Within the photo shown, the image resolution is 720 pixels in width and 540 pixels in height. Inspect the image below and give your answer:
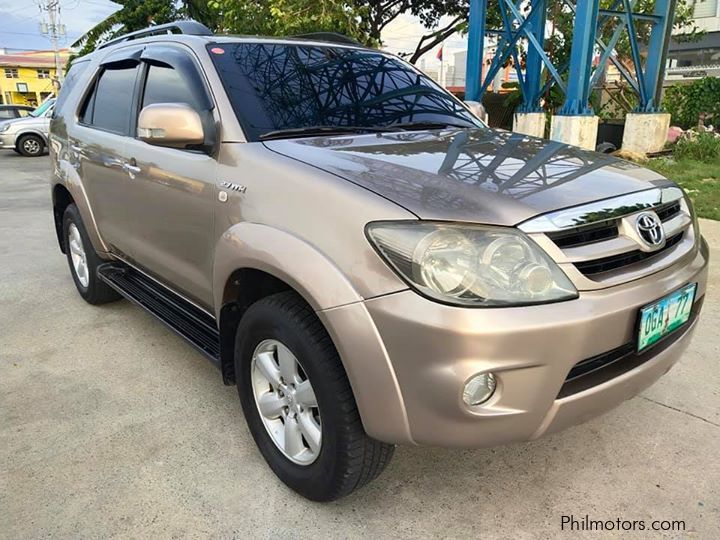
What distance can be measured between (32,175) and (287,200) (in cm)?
1290

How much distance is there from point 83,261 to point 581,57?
24.5 ft

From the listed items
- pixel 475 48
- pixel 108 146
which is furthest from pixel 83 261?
pixel 475 48

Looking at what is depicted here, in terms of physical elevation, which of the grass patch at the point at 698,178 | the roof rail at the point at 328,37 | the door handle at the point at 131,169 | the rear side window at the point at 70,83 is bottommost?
the grass patch at the point at 698,178

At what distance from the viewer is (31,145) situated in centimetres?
1677

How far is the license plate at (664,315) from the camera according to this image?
1.85 meters

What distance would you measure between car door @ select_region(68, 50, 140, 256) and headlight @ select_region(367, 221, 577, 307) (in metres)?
2.03

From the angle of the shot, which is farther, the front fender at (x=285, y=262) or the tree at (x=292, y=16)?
the tree at (x=292, y=16)

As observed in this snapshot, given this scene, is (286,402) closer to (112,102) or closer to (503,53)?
(112,102)

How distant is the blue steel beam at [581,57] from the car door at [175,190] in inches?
282

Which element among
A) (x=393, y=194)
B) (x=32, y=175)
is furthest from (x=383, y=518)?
(x=32, y=175)

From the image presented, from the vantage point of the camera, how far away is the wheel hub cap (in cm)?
208

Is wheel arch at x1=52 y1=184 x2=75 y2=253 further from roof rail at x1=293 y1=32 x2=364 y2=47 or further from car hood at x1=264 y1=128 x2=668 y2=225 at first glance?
car hood at x1=264 y1=128 x2=668 y2=225

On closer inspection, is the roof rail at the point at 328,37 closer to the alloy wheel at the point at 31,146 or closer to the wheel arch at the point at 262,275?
the wheel arch at the point at 262,275

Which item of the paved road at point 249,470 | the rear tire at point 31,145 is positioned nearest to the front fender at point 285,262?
the paved road at point 249,470
